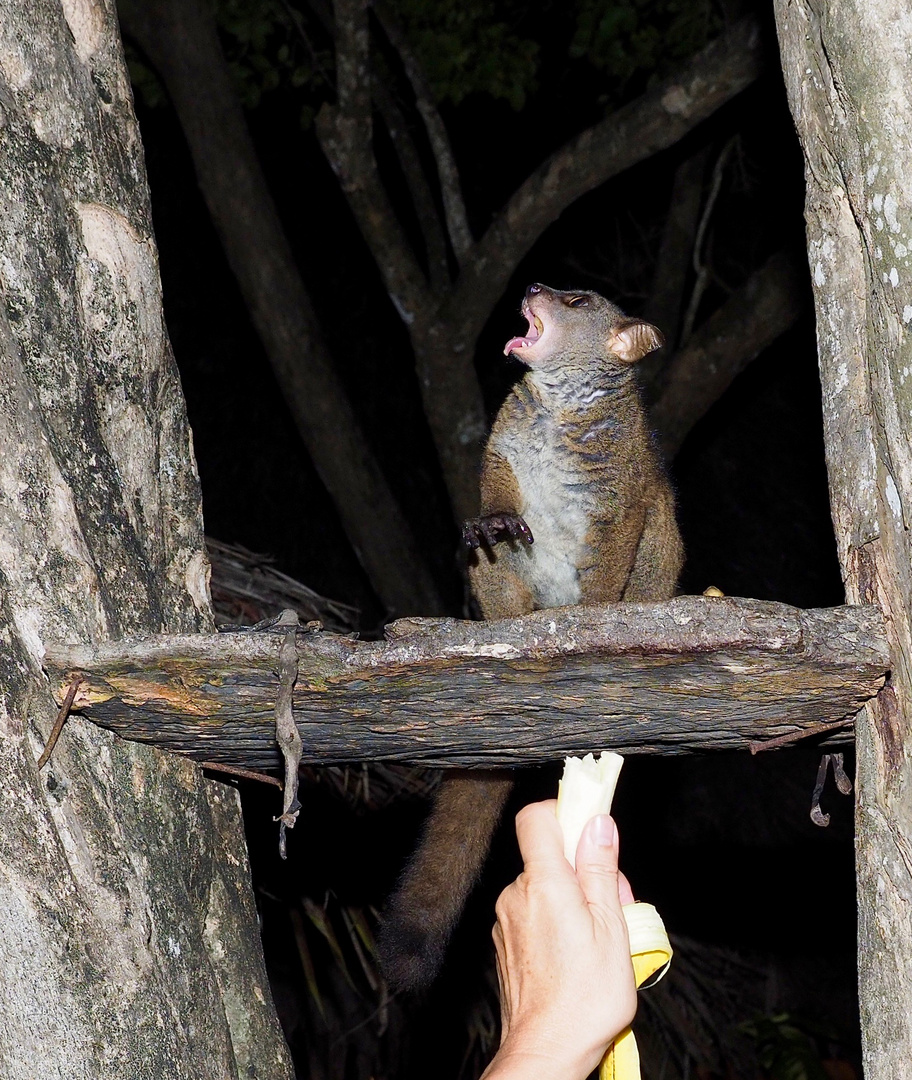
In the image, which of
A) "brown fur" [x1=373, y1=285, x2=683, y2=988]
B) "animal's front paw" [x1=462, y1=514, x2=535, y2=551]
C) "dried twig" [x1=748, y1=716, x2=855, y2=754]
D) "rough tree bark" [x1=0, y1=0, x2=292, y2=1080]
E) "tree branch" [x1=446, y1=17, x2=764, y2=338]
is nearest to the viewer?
"rough tree bark" [x1=0, y1=0, x2=292, y2=1080]

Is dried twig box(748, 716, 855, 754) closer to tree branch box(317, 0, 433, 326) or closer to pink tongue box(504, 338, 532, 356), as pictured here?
pink tongue box(504, 338, 532, 356)

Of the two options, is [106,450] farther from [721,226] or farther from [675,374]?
[721,226]

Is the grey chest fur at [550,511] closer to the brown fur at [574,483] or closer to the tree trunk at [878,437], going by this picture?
the brown fur at [574,483]

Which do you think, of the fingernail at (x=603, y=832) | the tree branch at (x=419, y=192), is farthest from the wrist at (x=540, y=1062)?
the tree branch at (x=419, y=192)

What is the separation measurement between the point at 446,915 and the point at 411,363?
451 cm

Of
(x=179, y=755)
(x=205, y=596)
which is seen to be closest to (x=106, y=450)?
(x=205, y=596)

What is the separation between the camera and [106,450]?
220 cm

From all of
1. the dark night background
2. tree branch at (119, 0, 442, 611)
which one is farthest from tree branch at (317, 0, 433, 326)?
the dark night background

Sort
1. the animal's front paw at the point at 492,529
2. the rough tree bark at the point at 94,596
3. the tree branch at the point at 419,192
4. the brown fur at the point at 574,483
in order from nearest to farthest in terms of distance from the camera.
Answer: the rough tree bark at the point at 94,596, the animal's front paw at the point at 492,529, the brown fur at the point at 574,483, the tree branch at the point at 419,192

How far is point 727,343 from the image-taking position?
5082mm

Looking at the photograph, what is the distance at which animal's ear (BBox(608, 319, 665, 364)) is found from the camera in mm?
3383

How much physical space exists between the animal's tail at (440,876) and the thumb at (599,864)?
0.60 meters

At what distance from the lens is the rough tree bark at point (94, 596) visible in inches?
72.2

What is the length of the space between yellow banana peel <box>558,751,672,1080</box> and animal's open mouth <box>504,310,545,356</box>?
5.40 feet
